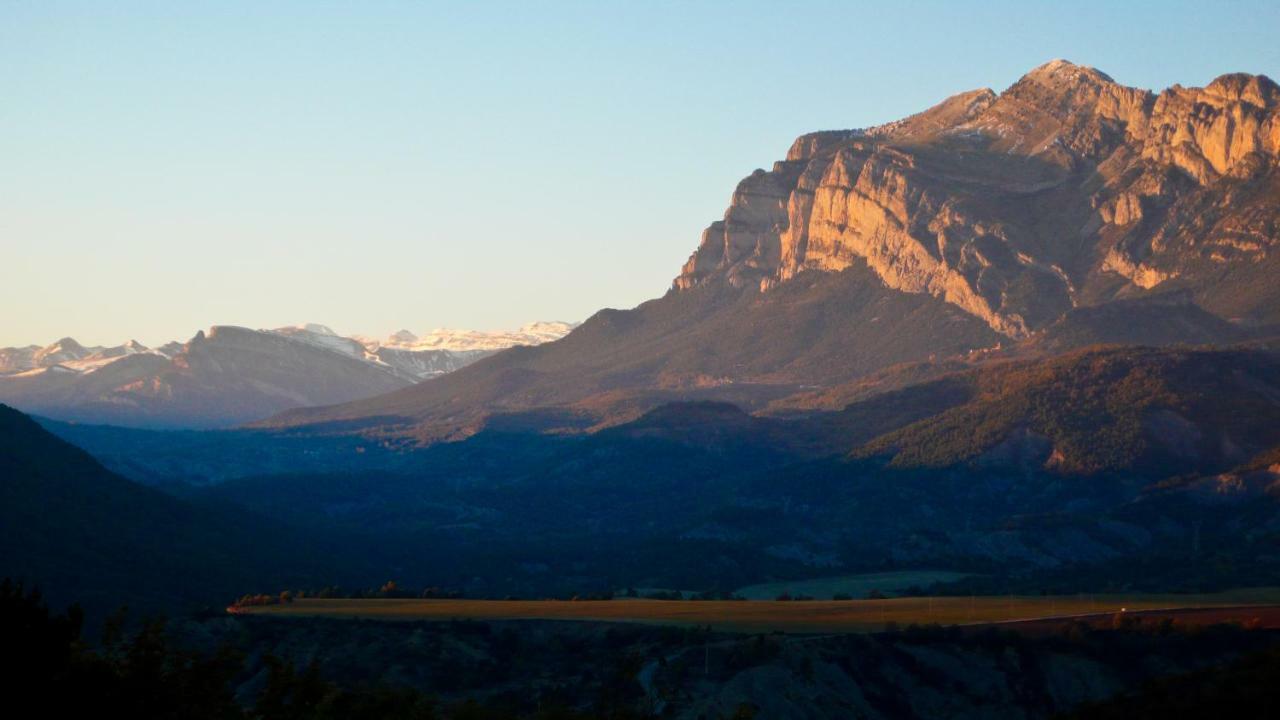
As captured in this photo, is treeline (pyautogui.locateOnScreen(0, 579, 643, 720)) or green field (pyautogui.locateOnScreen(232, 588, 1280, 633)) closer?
treeline (pyautogui.locateOnScreen(0, 579, 643, 720))

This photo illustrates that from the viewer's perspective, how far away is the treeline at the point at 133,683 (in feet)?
253

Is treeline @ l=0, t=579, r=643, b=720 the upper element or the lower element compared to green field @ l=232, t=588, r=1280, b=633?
upper

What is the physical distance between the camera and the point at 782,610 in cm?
17300

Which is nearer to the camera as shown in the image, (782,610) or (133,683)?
(133,683)

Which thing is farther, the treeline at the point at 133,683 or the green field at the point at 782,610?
the green field at the point at 782,610

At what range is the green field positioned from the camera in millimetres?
161625

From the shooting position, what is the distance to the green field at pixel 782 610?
530 feet

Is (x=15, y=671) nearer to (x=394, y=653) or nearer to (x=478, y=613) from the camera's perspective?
(x=394, y=653)

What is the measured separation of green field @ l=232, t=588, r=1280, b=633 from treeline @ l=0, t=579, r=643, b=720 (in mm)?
63592

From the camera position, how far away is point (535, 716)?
109438mm

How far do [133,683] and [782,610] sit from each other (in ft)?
317

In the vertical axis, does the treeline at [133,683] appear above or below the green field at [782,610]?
above

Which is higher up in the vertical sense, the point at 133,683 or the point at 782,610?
the point at 133,683

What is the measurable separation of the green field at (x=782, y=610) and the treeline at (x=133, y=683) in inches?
2504
